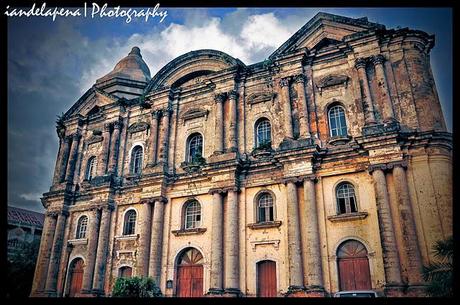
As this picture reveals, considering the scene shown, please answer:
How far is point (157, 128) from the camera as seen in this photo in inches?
832

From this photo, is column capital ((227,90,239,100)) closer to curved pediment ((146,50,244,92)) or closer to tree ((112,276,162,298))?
curved pediment ((146,50,244,92))

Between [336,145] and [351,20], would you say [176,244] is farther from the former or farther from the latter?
[351,20]

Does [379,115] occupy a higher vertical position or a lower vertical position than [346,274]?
higher

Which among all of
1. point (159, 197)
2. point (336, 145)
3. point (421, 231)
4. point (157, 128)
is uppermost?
point (157, 128)

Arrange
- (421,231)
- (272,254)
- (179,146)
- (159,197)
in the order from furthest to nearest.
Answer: (179,146) < (159,197) < (272,254) < (421,231)

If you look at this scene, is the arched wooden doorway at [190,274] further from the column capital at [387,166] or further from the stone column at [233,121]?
the column capital at [387,166]

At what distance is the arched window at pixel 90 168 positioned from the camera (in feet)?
75.0

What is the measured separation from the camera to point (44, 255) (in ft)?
68.6

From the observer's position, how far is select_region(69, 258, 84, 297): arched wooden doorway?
19.9 meters

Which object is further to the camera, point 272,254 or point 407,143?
point 272,254

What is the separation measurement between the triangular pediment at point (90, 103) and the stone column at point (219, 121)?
363 inches

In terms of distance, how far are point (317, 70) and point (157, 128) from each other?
9.77 m

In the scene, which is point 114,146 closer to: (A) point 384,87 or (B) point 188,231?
(B) point 188,231
